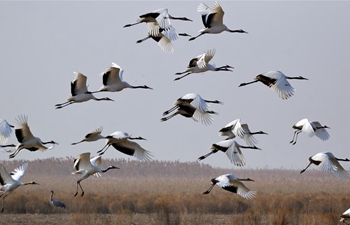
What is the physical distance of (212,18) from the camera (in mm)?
16531

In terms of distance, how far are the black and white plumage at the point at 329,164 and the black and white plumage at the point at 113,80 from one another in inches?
152

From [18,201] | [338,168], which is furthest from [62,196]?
[338,168]

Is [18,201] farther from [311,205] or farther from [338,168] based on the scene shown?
[338,168]

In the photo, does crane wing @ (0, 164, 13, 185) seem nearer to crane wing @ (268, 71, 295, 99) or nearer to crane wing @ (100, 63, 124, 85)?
crane wing @ (100, 63, 124, 85)

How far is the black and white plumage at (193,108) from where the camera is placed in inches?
593

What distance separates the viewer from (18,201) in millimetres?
28250

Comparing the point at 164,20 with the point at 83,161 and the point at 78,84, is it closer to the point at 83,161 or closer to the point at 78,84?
the point at 78,84

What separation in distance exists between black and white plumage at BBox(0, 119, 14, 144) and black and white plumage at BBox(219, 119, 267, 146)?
409cm

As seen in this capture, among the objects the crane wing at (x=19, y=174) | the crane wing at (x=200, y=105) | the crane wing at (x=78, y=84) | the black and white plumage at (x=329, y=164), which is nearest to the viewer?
the crane wing at (x=200, y=105)

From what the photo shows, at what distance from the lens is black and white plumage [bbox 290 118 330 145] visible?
1587 cm

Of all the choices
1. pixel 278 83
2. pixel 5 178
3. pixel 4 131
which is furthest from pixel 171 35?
pixel 5 178

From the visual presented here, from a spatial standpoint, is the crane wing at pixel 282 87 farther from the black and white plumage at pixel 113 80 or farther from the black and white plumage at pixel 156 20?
the black and white plumage at pixel 113 80

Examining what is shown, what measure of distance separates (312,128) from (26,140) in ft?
17.8

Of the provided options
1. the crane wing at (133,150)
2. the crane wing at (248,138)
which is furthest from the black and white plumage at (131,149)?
the crane wing at (248,138)
